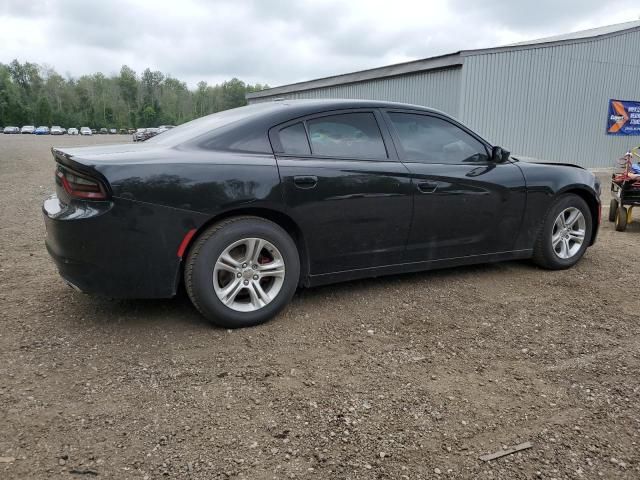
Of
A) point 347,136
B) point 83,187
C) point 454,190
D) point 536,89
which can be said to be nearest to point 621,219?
point 454,190

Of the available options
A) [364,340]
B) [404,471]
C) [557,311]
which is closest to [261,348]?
[364,340]

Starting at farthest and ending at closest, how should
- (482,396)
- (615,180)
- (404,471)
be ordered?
(615,180)
(482,396)
(404,471)

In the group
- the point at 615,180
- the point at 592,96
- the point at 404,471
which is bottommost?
the point at 404,471

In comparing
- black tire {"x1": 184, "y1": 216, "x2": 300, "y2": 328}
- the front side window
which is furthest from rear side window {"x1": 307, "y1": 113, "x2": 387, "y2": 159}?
black tire {"x1": 184, "y1": 216, "x2": 300, "y2": 328}

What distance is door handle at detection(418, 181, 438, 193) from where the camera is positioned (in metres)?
3.92

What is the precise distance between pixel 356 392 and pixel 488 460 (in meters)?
0.73

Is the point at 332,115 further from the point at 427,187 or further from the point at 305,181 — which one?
the point at 427,187

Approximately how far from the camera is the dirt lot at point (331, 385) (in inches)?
82.7

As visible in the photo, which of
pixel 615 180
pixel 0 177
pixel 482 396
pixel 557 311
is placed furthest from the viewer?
pixel 0 177

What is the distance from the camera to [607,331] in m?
3.46

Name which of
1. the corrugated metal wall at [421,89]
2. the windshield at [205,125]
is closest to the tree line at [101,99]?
the corrugated metal wall at [421,89]

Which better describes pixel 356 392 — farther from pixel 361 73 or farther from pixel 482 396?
pixel 361 73

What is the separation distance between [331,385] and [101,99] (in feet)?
385

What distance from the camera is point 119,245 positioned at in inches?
118
